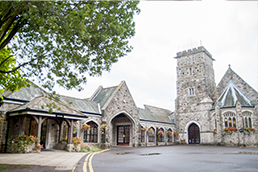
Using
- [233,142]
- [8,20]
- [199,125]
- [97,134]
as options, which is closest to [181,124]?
[199,125]

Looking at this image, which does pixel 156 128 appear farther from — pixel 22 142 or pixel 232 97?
pixel 22 142

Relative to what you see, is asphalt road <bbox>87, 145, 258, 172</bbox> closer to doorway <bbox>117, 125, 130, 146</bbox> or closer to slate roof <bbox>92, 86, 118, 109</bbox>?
slate roof <bbox>92, 86, 118, 109</bbox>

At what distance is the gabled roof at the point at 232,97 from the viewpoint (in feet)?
91.6

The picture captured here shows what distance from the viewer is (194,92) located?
34.5m

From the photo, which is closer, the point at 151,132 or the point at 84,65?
the point at 84,65

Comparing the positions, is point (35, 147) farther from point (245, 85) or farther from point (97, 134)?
point (245, 85)

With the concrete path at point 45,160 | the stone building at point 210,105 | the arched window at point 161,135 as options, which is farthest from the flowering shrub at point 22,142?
the stone building at point 210,105

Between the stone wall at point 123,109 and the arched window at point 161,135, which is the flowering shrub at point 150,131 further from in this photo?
the stone wall at point 123,109

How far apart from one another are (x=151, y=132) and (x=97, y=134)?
885 centimetres

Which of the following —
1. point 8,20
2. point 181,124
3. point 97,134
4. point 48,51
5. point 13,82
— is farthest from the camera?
point 181,124

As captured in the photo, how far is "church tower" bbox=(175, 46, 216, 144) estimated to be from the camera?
32531mm

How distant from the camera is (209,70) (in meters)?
35.8

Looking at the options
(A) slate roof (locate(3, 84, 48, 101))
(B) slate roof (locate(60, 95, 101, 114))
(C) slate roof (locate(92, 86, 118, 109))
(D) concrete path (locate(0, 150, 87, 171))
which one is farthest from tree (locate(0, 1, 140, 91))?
(C) slate roof (locate(92, 86, 118, 109))

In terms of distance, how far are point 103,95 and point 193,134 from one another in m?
16.9
